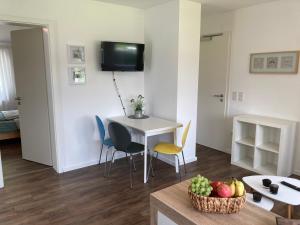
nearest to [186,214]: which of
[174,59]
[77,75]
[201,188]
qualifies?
[201,188]

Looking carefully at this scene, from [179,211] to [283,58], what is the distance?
9.43 feet

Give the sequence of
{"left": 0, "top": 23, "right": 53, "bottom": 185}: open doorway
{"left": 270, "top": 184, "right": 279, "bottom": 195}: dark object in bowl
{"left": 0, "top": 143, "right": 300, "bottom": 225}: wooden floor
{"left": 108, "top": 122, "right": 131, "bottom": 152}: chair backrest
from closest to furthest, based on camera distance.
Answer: {"left": 270, "top": 184, "right": 279, "bottom": 195}: dark object in bowl → {"left": 0, "top": 143, "right": 300, "bottom": 225}: wooden floor → {"left": 108, "top": 122, "right": 131, "bottom": 152}: chair backrest → {"left": 0, "top": 23, "right": 53, "bottom": 185}: open doorway

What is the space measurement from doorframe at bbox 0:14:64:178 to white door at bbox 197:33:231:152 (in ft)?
8.48

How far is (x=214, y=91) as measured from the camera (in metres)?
4.41

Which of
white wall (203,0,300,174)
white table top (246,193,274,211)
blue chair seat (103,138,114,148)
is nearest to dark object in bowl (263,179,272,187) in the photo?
white table top (246,193,274,211)

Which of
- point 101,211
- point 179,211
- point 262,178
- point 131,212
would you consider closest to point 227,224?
point 179,211

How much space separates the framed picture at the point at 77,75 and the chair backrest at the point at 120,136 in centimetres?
88

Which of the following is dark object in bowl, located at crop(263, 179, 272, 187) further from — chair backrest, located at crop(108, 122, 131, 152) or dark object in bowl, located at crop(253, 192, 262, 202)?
chair backrest, located at crop(108, 122, 131, 152)

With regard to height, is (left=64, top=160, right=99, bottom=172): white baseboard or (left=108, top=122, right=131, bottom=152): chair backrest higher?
(left=108, top=122, right=131, bottom=152): chair backrest

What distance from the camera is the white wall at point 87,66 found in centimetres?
327

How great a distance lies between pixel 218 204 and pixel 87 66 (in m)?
2.83

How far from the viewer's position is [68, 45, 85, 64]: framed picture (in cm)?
342

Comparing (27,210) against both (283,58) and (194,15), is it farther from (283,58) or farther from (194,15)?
(283,58)

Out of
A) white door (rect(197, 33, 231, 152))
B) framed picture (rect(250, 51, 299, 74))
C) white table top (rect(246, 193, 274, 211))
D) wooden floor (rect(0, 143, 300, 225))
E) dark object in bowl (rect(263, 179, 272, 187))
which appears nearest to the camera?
A: white table top (rect(246, 193, 274, 211))
